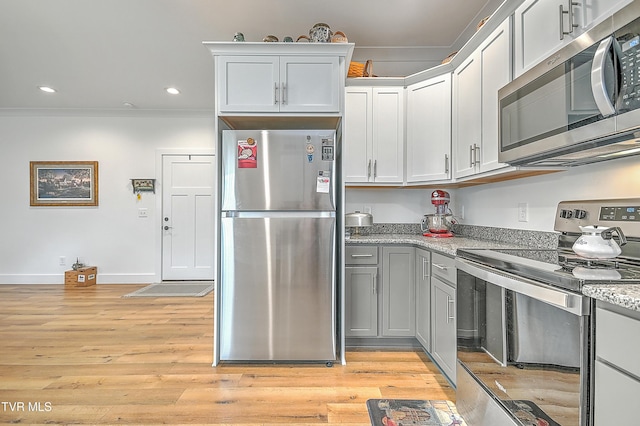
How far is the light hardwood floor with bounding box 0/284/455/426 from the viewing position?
183cm

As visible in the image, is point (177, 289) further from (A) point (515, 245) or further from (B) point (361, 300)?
(A) point (515, 245)

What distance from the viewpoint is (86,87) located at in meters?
4.22

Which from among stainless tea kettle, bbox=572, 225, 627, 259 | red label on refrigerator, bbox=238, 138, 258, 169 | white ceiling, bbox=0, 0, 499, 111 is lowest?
stainless tea kettle, bbox=572, 225, 627, 259

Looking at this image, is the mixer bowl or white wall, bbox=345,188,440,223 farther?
white wall, bbox=345,188,440,223

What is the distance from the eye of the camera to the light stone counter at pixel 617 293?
82 cm

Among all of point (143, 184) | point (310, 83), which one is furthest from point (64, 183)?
point (310, 83)

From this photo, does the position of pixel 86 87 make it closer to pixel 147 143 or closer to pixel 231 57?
pixel 147 143

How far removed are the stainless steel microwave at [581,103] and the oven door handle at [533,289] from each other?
22.8 inches

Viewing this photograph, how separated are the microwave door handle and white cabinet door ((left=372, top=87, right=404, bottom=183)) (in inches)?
73.9

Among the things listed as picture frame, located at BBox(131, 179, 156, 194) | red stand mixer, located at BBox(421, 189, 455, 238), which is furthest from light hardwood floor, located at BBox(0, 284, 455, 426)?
picture frame, located at BBox(131, 179, 156, 194)

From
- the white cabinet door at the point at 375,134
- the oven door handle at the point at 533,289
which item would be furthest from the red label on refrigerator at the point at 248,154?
the oven door handle at the point at 533,289

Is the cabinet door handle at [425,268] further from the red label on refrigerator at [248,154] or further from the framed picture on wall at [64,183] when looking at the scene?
the framed picture on wall at [64,183]

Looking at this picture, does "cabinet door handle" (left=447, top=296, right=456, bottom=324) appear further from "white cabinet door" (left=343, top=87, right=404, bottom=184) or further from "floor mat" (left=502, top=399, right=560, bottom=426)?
"white cabinet door" (left=343, top=87, right=404, bottom=184)

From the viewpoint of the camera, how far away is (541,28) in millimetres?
1628
